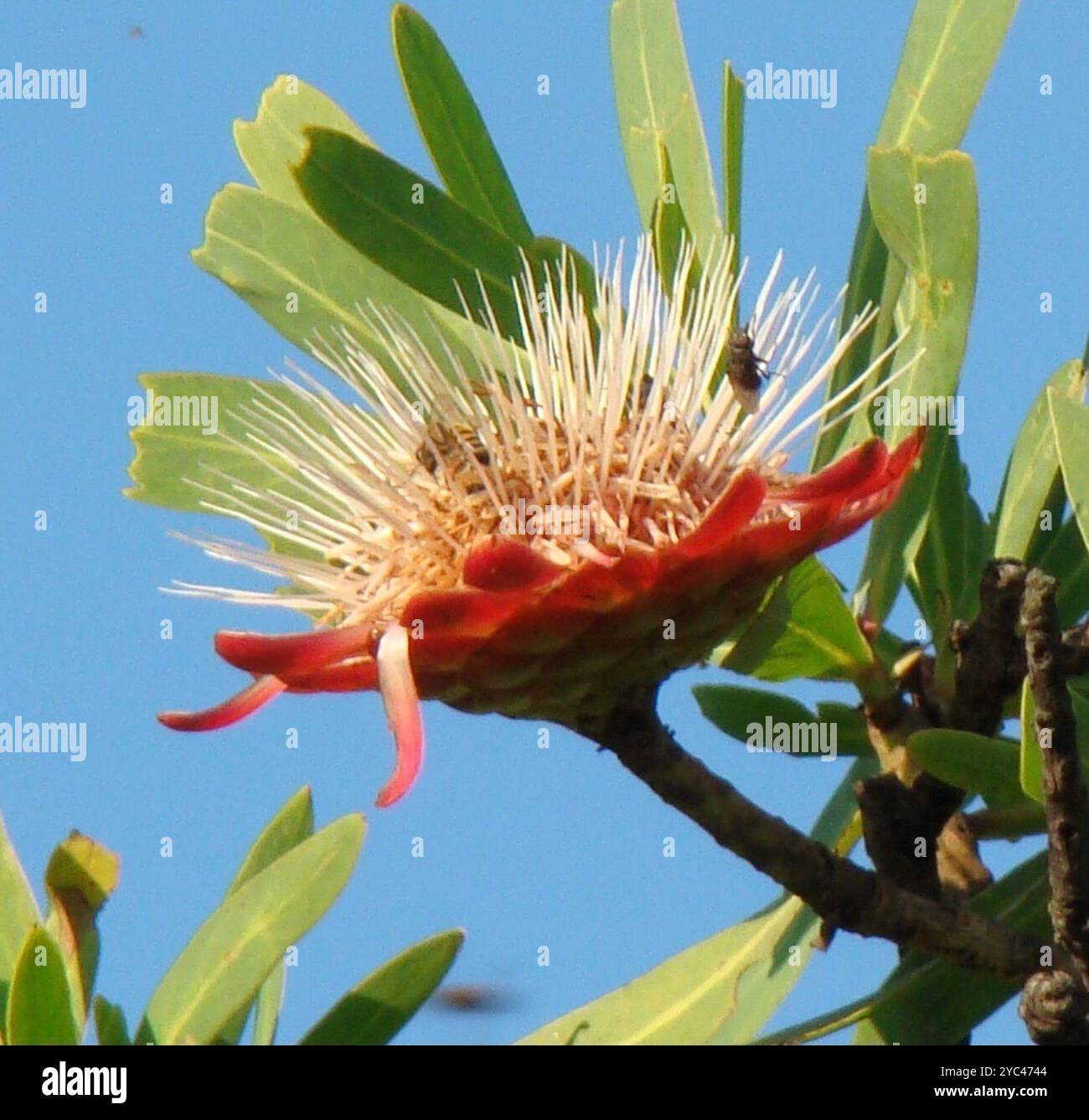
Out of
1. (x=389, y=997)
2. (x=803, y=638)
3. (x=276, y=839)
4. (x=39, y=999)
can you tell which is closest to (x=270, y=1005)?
(x=276, y=839)

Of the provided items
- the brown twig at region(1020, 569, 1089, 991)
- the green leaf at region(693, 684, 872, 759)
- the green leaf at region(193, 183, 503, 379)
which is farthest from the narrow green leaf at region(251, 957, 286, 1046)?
the brown twig at region(1020, 569, 1089, 991)

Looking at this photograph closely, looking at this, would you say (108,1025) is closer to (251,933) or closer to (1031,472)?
(251,933)

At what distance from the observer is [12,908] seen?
2.18 metres

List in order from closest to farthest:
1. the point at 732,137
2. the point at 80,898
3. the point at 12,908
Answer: the point at 80,898 < the point at 12,908 < the point at 732,137

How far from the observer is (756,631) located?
2.20 metres

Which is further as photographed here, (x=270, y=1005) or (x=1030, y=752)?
(x=270, y=1005)

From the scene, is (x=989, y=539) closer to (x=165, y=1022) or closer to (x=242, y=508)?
(x=242, y=508)

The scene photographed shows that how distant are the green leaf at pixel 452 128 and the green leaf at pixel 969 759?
2.73 ft

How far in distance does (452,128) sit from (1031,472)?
0.82 metres

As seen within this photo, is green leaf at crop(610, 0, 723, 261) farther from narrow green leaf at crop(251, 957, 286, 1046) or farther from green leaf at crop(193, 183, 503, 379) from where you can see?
narrow green leaf at crop(251, 957, 286, 1046)

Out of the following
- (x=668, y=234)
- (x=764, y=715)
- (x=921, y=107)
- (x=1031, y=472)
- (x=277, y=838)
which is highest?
(x=921, y=107)

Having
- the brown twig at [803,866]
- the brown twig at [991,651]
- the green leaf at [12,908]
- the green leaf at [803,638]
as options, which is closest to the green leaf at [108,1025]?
the green leaf at [12,908]

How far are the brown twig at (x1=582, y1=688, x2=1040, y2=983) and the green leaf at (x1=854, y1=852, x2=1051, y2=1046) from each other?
0.07 meters
